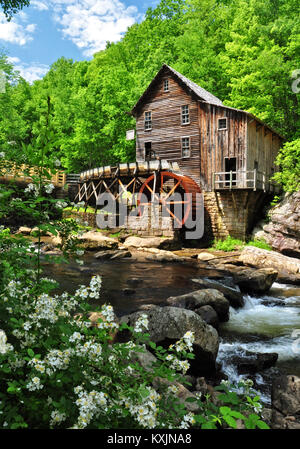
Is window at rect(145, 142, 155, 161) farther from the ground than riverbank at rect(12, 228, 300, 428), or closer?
farther from the ground

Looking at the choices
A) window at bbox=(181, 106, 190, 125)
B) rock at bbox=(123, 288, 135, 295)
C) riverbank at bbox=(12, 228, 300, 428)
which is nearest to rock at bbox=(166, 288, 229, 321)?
riverbank at bbox=(12, 228, 300, 428)

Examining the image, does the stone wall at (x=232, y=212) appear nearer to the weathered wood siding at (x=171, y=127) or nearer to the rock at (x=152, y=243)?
the weathered wood siding at (x=171, y=127)

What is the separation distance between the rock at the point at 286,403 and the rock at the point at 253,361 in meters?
0.88

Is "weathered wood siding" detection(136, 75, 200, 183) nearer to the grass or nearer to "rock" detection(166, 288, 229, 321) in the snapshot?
the grass

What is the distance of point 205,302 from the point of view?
22.9 feet

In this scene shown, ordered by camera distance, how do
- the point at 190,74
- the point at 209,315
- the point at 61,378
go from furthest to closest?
the point at 190,74 < the point at 209,315 < the point at 61,378

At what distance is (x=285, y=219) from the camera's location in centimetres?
1603

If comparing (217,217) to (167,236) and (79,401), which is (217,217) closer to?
(167,236)

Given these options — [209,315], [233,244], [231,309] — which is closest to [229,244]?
[233,244]

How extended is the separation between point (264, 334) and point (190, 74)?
23.1 meters

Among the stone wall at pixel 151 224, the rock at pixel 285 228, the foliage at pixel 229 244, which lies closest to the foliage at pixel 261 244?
the rock at pixel 285 228

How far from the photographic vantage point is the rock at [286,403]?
3.69 m

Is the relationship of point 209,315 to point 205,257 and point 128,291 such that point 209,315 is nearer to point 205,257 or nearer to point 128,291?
point 128,291

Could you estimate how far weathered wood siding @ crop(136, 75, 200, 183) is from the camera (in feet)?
65.8
